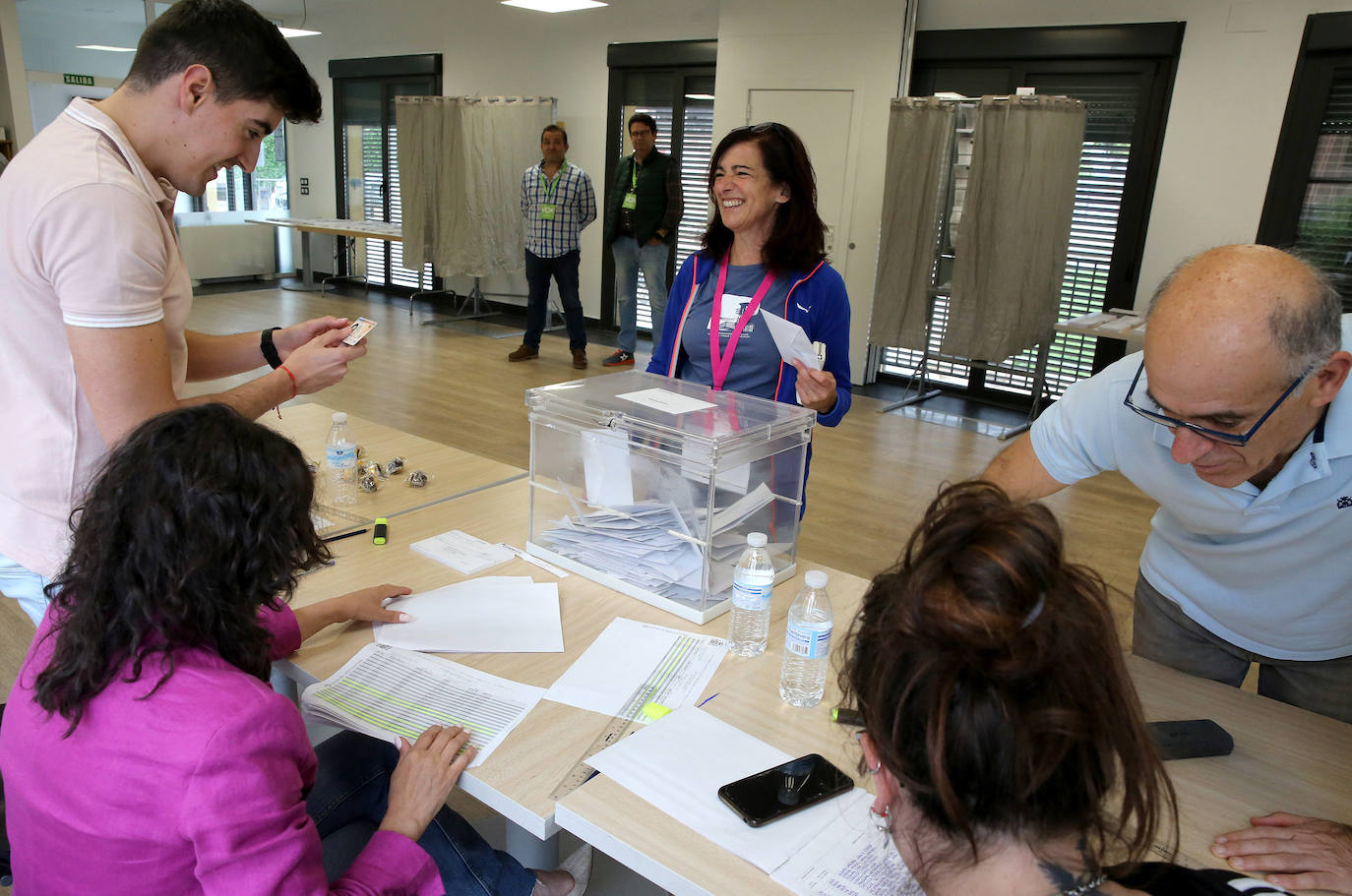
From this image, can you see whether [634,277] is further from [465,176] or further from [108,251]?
[108,251]

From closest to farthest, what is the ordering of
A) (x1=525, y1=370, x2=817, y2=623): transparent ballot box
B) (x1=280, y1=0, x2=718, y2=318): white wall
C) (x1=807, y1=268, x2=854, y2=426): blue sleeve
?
1. (x1=525, y1=370, x2=817, y2=623): transparent ballot box
2. (x1=807, y1=268, x2=854, y2=426): blue sleeve
3. (x1=280, y1=0, x2=718, y2=318): white wall

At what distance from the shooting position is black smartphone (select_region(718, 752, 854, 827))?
1110mm

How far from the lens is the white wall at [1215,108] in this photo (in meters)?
4.72

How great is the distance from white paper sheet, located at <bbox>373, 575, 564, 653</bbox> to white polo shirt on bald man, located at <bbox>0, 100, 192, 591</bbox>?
0.53 metres

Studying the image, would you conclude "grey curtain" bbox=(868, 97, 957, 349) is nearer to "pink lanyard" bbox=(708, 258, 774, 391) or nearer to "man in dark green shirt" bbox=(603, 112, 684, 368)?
"man in dark green shirt" bbox=(603, 112, 684, 368)

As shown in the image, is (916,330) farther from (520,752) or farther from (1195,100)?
(520,752)

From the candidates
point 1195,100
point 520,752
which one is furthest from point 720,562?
point 1195,100

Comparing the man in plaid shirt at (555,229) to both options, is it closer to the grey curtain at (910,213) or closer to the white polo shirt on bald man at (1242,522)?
the grey curtain at (910,213)

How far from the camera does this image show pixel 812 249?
2330 mm

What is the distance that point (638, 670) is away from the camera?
1.46 meters

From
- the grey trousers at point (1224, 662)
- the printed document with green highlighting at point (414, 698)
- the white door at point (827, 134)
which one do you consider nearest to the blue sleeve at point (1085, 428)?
the grey trousers at point (1224, 662)

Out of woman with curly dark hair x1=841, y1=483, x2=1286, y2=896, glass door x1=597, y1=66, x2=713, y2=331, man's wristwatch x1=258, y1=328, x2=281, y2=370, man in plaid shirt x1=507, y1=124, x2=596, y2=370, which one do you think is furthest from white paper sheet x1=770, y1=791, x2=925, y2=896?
glass door x1=597, y1=66, x2=713, y2=331

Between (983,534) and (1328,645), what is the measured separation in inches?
44.0

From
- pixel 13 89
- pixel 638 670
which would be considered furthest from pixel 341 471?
pixel 13 89
